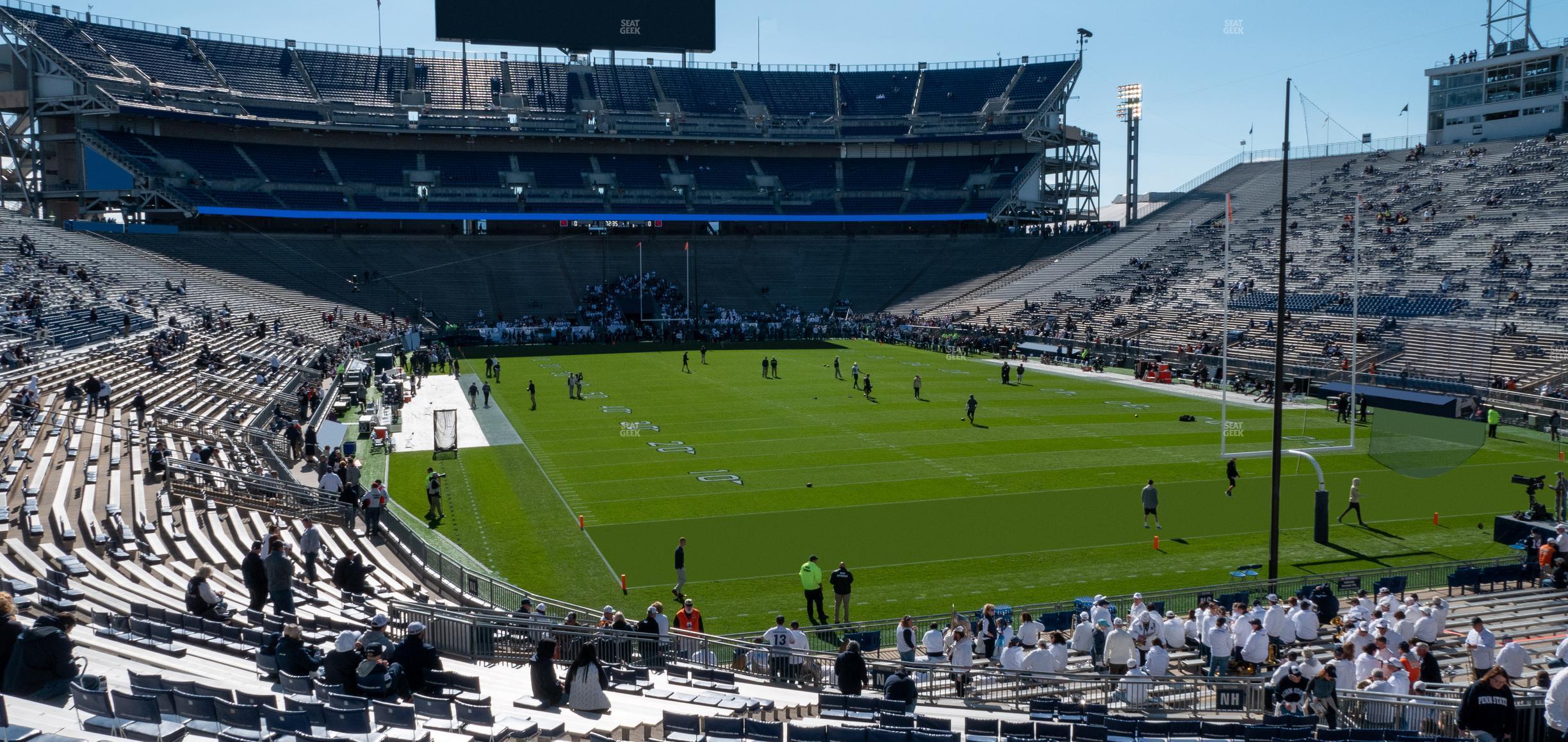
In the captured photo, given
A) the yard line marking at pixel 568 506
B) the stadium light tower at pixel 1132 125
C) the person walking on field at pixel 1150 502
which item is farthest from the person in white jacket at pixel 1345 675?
the stadium light tower at pixel 1132 125

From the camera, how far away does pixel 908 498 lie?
23859 mm

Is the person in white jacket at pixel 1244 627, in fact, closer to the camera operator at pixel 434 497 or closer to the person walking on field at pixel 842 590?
the person walking on field at pixel 842 590

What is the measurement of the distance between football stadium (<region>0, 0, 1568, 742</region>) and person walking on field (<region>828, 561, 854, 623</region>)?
54 millimetres

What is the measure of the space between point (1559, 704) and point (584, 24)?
74.0 metres

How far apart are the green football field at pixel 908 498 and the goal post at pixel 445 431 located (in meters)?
0.76

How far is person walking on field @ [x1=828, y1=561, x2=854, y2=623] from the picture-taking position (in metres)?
16.4

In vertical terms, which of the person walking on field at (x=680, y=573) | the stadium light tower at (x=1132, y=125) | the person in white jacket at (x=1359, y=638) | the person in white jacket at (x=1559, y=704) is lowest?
the person walking on field at (x=680, y=573)

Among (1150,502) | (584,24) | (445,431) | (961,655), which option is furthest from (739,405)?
(584,24)

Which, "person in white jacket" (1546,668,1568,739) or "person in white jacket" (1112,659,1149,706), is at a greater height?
"person in white jacket" (1546,668,1568,739)

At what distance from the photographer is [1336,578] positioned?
16906 mm

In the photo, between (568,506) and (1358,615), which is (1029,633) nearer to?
(1358,615)

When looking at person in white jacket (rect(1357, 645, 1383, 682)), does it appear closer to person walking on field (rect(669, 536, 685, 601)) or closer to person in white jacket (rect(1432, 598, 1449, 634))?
person in white jacket (rect(1432, 598, 1449, 634))

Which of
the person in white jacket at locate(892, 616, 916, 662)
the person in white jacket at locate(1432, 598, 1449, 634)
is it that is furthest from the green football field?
the person in white jacket at locate(1432, 598, 1449, 634)

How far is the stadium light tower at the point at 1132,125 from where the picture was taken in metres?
74.4
